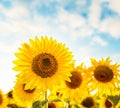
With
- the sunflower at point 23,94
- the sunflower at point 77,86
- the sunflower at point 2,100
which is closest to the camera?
the sunflower at point 77,86

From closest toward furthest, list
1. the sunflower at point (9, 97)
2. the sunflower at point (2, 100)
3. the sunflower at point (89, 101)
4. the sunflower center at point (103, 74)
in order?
the sunflower center at point (103, 74), the sunflower at point (89, 101), the sunflower at point (9, 97), the sunflower at point (2, 100)

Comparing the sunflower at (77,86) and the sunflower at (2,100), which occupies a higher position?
the sunflower at (2,100)

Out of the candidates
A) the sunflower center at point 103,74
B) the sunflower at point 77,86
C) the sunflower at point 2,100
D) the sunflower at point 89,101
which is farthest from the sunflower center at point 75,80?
the sunflower at point 2,100

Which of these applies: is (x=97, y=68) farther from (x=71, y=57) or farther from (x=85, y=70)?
(x=71, y=57)

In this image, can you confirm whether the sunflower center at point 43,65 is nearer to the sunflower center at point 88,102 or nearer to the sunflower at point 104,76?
the sunflower at point 104,76

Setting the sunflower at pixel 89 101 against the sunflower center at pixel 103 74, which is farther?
the sunflower at pixel 89 101

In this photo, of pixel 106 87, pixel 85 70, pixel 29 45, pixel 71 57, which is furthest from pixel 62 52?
pixel 106 87

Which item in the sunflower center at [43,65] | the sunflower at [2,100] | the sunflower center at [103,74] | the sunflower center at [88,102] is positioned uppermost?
the sunflower at [2,100]
